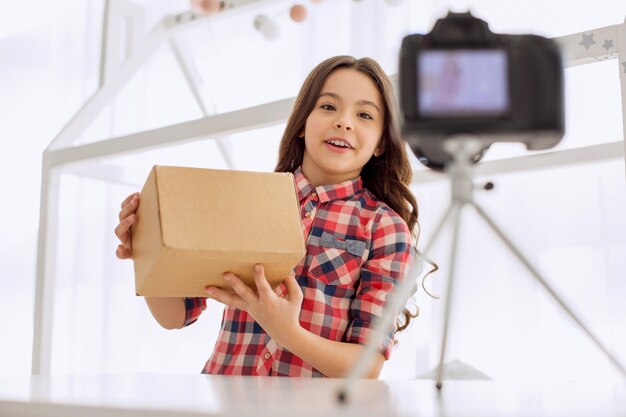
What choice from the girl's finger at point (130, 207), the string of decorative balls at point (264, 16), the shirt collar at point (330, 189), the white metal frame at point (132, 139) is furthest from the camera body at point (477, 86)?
the string of decorative balls at point (264, 16)

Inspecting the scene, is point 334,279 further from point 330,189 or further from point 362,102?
point 362,102

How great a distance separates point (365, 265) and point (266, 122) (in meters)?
0.41

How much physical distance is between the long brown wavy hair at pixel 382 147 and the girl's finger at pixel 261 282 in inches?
17.6

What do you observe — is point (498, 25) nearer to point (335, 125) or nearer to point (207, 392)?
point (335, 125)

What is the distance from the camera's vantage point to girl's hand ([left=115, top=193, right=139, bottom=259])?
79 cm

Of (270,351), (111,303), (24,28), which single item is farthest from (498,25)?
(24,28)

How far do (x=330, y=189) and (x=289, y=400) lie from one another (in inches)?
26.5

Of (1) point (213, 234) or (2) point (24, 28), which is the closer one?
(1) point (213, 234)

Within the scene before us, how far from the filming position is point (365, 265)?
40.4 inches

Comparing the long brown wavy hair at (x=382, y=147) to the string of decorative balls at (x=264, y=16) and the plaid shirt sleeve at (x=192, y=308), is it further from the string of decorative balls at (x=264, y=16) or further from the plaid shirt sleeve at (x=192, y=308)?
the string of decorative balls at (x=264, y=16)

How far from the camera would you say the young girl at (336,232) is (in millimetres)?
970

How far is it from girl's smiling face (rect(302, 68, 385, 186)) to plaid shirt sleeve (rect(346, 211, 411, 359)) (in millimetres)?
104

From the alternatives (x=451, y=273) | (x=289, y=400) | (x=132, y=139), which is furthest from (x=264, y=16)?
(x=289, y=400)

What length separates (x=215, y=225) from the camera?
0.65m
